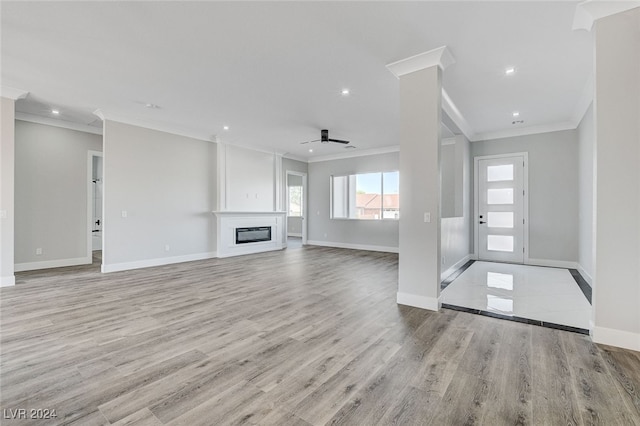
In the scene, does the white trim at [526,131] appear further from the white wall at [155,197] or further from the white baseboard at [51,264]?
the white baseboard at [51,264]

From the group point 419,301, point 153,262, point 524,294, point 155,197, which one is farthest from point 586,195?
point 153,262

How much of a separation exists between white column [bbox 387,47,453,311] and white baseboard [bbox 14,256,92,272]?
6.62m

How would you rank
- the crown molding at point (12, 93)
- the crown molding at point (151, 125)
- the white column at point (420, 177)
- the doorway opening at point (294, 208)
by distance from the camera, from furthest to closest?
the doorway opening at point (294, 208) → the crown molding at point (151, 125) → the crown molding at point (12, 93) → the white column at point (420, 177)

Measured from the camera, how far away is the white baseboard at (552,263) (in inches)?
224

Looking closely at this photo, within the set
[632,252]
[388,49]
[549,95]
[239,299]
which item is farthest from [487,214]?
[239,299]

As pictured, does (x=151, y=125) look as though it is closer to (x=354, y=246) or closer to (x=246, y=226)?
(x=246, y=226)

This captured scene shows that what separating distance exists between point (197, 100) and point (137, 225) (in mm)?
2857

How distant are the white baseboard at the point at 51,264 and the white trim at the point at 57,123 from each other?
272cm

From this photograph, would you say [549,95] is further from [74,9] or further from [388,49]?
[74,9]

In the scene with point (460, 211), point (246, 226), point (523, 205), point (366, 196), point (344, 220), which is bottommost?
point (246, 226)

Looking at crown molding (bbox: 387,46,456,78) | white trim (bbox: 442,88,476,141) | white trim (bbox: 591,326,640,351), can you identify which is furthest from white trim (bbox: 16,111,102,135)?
white trim (bbox: 591,326,640,351)

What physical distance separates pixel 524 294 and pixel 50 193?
8.49m

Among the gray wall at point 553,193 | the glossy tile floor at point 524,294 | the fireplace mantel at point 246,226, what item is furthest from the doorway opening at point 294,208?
the gray wall at point 553,193

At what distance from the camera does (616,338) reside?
8.00 ft
